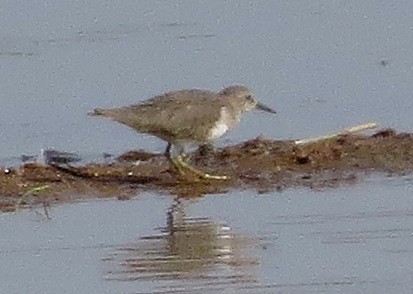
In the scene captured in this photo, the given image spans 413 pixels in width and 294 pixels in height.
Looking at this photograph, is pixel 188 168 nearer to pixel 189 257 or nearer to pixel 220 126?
pixel 220 126

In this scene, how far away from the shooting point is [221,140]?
1128 centimetres

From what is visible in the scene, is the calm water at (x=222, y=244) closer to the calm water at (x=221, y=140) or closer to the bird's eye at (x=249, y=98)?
the calm water at (x=221, y=140)

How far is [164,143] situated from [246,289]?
150 inches

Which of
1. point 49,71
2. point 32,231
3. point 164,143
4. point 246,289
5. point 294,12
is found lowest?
point 246,289

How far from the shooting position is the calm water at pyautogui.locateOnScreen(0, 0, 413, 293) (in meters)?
8.03

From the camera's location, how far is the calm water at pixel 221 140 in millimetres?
8031

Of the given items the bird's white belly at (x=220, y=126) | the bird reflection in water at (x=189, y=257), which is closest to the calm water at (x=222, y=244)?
the bird reflection in water at (x=189, y=257)

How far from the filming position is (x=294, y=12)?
14.6 m

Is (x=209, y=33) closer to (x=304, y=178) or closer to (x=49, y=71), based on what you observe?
(x=49, y=71)

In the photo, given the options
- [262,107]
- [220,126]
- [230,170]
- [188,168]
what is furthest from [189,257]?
[262,107]

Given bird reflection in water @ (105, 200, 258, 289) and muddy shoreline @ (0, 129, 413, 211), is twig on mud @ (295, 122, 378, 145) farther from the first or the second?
bird reflection in water @ (105, 200, 258, 289)

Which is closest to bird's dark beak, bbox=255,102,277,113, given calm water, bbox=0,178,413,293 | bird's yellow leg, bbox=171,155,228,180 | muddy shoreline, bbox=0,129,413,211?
muddy shoreline, bbox=0,129,413,211

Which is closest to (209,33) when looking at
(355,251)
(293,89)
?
(293,89)

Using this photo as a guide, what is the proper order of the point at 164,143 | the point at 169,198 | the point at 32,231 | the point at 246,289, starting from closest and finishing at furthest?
the point at 246,289 < the point at 32,231 < the point at 169,198 < the point at 164,143
